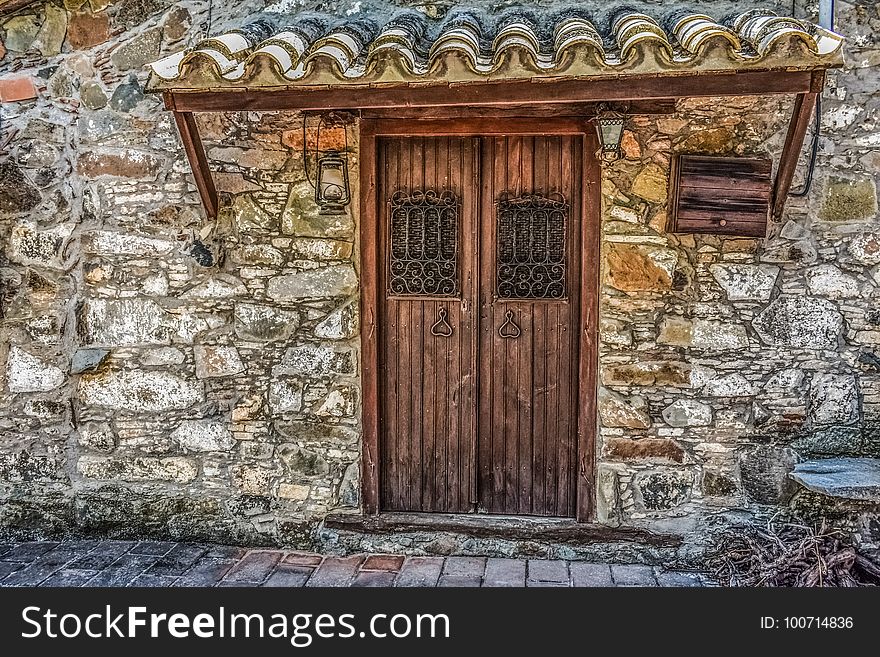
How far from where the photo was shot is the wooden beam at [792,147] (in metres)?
3.11

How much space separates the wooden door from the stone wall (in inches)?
8.9

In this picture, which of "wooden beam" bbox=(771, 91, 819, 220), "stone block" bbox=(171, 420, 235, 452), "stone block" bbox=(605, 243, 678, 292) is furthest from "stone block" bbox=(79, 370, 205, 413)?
"wooden beam" bbox=(771, 91, 819, 220)

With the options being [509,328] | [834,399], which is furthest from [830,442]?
[509,328]

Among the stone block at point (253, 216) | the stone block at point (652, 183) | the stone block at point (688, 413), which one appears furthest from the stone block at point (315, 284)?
the stone block at point (688, 413)

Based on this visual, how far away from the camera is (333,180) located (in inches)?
149

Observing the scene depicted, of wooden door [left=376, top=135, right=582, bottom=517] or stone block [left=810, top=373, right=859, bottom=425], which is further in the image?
wooden door [left=376, top=135, right=582, bottom=517]

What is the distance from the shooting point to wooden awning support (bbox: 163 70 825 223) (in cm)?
295

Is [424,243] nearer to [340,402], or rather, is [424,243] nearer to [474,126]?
[474,126]

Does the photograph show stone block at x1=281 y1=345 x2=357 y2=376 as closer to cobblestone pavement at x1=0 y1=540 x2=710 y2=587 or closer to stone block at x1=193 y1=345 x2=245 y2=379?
stone block at x1=193 y1=345 x2=245 y2=379

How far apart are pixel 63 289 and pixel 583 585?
3322 mm

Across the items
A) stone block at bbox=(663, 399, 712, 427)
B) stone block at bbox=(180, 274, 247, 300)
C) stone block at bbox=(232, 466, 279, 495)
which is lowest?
stone block at bbox=(232, 466, 279, 495)

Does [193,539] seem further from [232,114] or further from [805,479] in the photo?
[805,479]

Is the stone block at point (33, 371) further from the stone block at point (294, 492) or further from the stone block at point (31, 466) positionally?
the stone block at point (294, 492)

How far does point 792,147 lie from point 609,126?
0.86 meters
